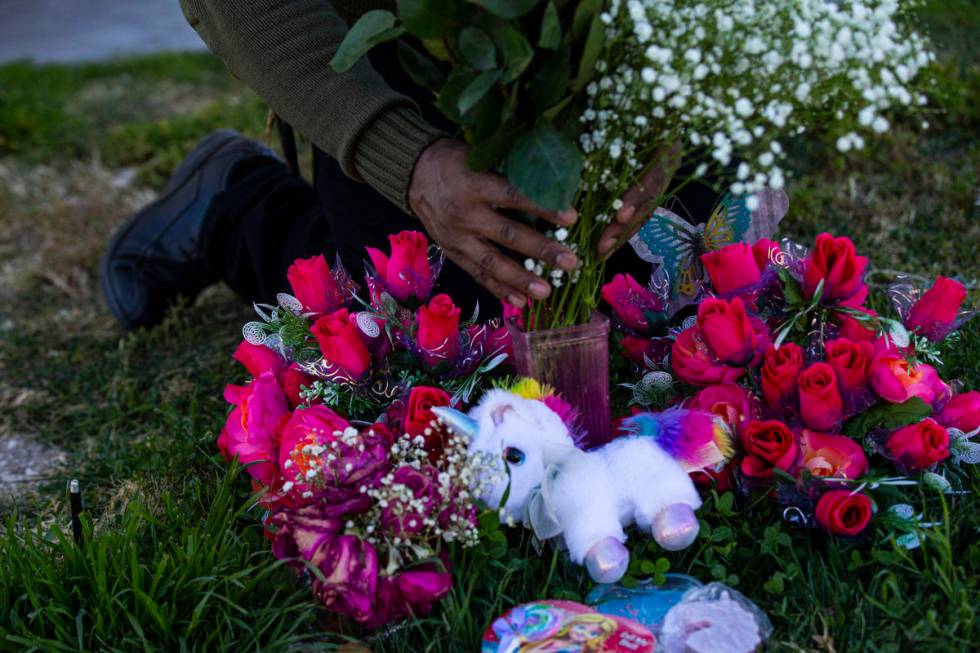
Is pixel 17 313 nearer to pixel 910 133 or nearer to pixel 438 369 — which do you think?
pixel 438 369

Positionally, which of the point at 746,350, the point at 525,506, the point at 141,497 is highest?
the point at 746,350

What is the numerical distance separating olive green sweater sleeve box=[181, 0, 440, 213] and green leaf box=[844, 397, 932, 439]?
0.73 metres

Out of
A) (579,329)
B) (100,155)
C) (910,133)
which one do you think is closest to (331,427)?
(579,329)

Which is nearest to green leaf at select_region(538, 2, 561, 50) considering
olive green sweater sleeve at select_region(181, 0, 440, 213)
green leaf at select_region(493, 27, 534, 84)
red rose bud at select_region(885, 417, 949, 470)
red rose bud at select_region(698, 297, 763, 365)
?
green leaf at select_region(493, 27, 534, 84)

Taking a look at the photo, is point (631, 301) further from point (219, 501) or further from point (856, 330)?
point (219, 501)

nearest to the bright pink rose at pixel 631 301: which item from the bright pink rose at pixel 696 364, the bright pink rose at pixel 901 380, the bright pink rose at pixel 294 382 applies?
the bright pink rose at pixel 696 364

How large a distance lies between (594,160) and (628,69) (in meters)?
0.14

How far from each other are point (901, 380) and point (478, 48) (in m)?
0.75

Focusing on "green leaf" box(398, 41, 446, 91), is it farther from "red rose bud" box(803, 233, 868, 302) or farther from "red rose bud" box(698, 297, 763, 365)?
"red rose bud" box(803, 233, 868, 302)

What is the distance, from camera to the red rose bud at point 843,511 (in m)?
1.24

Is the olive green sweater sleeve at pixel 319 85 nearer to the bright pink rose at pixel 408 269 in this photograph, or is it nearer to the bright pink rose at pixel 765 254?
the bright pink rose at pixel 408 269

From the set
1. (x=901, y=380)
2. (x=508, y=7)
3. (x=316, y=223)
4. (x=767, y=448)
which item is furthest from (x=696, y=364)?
(x=316, y=223)

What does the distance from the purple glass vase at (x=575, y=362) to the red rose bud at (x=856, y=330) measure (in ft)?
1.25

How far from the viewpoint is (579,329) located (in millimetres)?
1353
